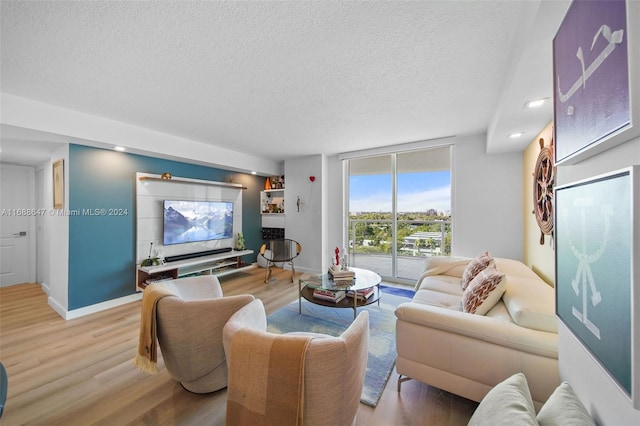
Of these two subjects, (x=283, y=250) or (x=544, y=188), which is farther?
(x=283, y=250)

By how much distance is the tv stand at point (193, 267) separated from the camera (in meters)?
3.43

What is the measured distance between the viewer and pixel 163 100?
2.39 meters

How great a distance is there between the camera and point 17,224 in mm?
4211

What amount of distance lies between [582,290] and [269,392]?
122cm

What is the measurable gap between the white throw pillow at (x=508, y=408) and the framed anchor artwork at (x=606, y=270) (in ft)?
1.01

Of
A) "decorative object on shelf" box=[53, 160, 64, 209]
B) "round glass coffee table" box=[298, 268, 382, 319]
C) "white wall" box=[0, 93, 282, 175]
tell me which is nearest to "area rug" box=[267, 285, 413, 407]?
"round glass coffee table" box=[298, 268, 382, 319]

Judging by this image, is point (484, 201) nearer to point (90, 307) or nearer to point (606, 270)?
point (606, 270)

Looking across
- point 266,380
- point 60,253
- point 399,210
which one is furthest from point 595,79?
point 60,253

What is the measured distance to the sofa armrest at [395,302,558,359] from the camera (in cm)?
133

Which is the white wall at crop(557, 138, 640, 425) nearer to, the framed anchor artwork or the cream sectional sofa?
the framed anchor artwork

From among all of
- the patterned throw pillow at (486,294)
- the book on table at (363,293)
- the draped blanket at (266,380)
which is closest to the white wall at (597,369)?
the patterned throw pillow at (486,294)

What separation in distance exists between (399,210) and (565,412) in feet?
11.8

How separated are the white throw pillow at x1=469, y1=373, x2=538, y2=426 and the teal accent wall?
4.17 meters

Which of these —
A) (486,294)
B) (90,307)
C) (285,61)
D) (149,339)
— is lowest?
(90,307)
